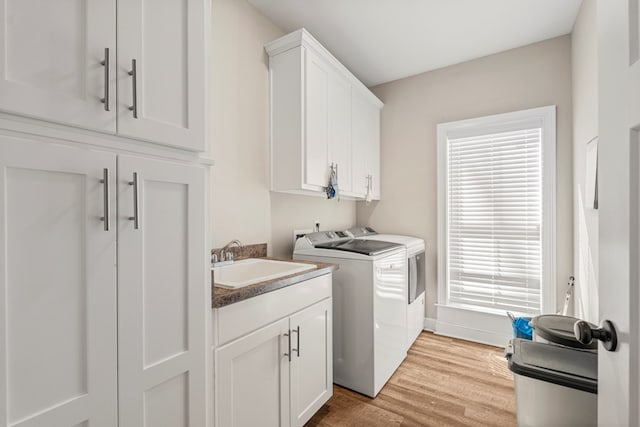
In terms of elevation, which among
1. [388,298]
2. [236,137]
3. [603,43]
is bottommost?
[388,298]

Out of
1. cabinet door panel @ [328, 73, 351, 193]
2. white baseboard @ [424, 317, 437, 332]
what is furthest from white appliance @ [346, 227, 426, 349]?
cabinet door panel @ [328, 73, 351, 193]

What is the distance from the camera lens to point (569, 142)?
248 cm

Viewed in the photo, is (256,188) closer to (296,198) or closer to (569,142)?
(296,198)

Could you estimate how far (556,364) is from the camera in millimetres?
1289

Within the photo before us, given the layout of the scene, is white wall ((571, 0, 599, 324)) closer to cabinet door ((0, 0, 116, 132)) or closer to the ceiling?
the ceiling

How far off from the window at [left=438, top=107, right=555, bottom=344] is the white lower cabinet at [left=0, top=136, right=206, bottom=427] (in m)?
2.60

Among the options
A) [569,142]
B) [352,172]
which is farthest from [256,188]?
[569,142]

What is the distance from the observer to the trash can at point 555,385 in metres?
1.18

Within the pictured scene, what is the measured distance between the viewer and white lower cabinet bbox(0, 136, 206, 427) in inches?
26.5

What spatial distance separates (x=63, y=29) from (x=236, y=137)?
1.29 meters

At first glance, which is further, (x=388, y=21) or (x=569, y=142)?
(x=569, y=142)

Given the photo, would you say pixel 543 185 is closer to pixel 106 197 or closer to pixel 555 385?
pixel 555 385

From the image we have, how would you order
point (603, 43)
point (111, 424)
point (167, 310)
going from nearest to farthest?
point (603, 43) → point (111, 424) → point (167, 310)

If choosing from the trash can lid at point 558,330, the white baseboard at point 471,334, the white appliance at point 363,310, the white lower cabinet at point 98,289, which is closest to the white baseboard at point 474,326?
the white baseboard at point 471,334
